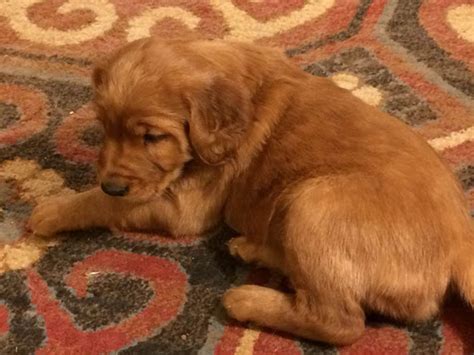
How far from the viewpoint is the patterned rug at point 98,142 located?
1.92 metres

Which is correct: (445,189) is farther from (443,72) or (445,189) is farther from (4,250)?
(4,250)

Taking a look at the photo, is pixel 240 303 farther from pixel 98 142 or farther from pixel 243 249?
pixel 98 142

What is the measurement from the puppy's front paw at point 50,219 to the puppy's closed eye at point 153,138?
1.24ft

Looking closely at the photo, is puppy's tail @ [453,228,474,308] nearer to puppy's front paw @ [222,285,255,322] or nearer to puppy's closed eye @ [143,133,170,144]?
puppy's front paw @ [222,285,255,322]

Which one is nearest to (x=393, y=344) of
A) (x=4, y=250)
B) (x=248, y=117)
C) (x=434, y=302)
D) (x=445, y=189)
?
(x=434, y=302)

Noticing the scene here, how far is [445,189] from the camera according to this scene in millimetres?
1815

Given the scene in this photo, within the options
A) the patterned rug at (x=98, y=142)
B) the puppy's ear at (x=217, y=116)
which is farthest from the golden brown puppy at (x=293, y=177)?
the patterned rug at (x=98, y=142)

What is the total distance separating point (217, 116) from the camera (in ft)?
6.08

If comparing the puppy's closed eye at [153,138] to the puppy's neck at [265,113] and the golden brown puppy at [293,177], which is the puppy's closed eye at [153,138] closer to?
the golden brown puppy at [293,177]

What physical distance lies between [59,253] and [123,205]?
0.22 m

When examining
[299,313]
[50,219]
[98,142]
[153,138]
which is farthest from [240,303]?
[98,142]

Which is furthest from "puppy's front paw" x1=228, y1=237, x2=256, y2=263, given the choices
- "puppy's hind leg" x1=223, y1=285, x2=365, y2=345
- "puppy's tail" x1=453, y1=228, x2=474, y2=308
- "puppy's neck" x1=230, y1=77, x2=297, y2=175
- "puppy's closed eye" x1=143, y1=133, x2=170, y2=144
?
"puppy's tail" x1=453, y1=228, x2=474, y2=308

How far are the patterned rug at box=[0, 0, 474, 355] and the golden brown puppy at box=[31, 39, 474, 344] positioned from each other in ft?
0.37

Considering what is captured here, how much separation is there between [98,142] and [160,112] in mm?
668
